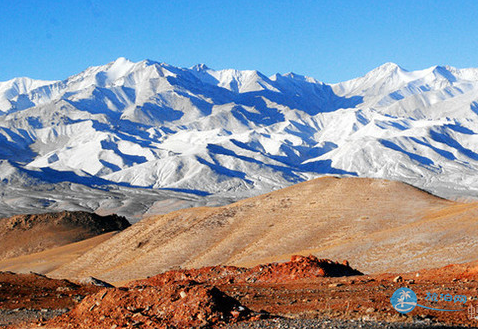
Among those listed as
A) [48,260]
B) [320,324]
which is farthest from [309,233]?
[320,324]

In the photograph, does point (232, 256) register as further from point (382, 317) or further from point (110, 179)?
point (110, 179)

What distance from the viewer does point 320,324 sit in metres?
11.1

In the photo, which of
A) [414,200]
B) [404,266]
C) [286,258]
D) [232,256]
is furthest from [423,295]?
[414,200]

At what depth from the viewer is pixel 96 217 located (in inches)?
2714

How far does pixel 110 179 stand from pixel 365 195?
501ft

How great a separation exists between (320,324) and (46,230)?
58111 mm

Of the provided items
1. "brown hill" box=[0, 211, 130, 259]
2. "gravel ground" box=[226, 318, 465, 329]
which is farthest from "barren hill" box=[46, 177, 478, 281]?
"brown hill" box=[0, 211, 130, 259]

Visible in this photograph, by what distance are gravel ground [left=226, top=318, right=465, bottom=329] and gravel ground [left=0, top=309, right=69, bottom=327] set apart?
296 inches

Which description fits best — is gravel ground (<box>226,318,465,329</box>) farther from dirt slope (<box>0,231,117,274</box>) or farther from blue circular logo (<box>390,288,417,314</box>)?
dirt slope (<box>0,231,117,274</box>)

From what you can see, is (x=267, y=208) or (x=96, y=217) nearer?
(x=267, y=208)

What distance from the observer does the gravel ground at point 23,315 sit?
16.6m

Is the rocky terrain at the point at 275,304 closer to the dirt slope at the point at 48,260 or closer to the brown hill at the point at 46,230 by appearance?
the dirt slope at the point at 48,260

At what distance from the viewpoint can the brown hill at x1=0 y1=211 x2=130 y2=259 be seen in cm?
6166

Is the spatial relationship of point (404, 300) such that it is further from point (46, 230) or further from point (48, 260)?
point (46, 230)
